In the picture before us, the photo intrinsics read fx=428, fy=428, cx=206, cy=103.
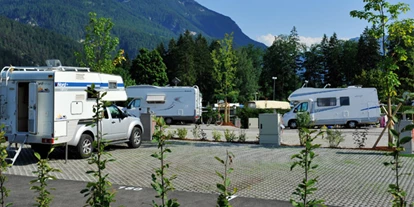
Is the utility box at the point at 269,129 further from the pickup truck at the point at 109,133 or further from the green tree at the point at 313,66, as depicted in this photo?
the green tree at the point at 313,66

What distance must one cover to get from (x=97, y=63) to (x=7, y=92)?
13.1 metres

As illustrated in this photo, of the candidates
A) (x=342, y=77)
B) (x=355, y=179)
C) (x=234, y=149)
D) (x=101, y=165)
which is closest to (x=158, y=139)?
(x=101, y=165)

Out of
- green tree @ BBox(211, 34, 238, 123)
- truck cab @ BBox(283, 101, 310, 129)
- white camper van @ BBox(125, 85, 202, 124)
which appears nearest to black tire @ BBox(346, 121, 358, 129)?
truck cab @ BBox(283, 101, 310, 129)

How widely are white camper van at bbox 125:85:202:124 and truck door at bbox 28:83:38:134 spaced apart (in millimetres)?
19645

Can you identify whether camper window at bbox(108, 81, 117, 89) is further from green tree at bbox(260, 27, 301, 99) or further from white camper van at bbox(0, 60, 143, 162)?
green tree at bbox(260, 27, 301, 99)

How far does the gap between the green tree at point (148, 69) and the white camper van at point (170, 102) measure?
34.5m

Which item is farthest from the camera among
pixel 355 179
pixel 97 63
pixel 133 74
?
pixel 133 74

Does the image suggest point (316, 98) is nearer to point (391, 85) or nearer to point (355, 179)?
point (391, 85)

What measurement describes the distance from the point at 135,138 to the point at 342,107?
57.4 feet

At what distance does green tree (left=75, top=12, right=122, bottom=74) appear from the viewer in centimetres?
2462

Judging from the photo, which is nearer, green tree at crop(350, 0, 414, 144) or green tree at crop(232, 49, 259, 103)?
green tree at crop(350, 0, 414, 144)

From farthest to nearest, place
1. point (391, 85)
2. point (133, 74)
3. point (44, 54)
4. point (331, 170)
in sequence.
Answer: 1. point (44, 54)
2. point (133, 74)
3. point (391, 85)
4. point (331, 170)

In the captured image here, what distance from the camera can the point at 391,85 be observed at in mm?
13898

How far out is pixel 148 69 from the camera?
66688mm
